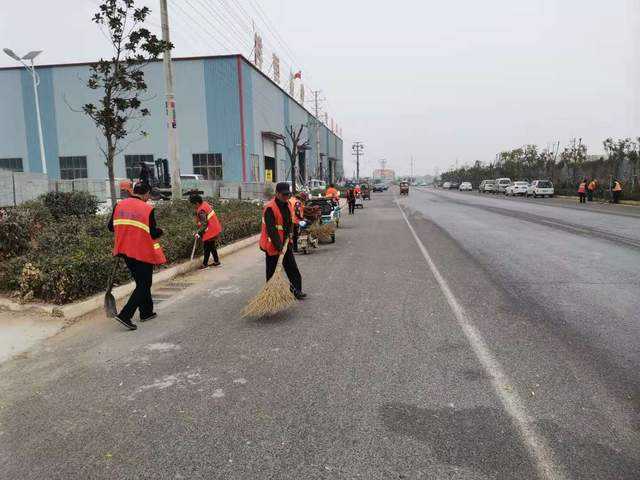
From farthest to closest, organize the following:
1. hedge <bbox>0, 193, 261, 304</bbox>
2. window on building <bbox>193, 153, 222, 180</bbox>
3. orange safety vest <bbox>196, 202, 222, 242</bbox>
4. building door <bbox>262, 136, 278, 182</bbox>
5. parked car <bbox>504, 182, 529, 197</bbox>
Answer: parked car <bbox>504, 182, 529, 197</bbox>, building door <bbox>262, 136, 278, 182</bbox>, window on building <bbox>193, 153, 222, 180</bbox>, orange safety vest <bbox>196, 202, 222, 242</bbox>, hedge <bbox>0, 193, 261, 304</bbox>

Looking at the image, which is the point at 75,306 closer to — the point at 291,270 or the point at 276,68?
the point at 291,270

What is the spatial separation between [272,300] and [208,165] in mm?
32424

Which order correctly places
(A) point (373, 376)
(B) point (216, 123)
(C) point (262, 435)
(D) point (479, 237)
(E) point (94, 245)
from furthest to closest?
(B) point (216, 123)
(D) point (479, 237)
(E) point (94, 245)
(A) point (373, 376)
(C) point (262, 435)

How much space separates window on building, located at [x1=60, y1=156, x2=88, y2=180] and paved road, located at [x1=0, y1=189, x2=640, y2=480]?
115 feet

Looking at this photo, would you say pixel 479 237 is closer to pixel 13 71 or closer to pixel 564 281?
pixel 564 281

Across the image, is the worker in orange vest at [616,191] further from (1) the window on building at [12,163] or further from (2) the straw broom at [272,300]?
(1) the window on building at [12,163]

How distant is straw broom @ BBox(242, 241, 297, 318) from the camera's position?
6031 mm

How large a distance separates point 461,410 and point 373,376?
87 cm

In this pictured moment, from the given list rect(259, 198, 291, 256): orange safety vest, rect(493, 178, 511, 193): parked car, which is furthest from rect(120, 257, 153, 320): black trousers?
rect(493, 178, 511, 193): parked car

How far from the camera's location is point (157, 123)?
3719 cm

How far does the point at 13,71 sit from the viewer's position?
38.7 m

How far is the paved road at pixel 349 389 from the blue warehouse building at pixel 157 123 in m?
30.1

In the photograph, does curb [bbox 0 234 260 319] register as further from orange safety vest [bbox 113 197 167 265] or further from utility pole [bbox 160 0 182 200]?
utility pole [bbox 160 0 182 200]

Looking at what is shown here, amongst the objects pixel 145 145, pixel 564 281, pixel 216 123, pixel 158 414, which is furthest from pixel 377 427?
pixel 145 145
